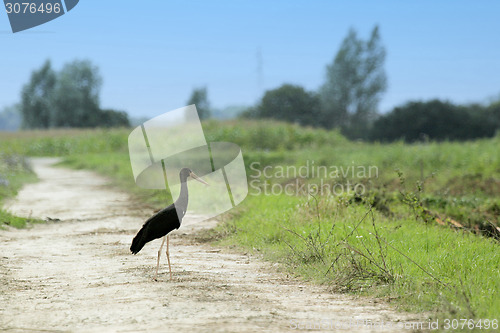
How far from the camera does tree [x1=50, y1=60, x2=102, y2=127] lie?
67312 mm

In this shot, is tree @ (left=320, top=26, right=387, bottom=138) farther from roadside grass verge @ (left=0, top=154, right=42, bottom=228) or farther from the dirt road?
the dirt road

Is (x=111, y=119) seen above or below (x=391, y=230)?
above

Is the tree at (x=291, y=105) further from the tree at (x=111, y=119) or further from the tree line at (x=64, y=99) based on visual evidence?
the tree line at (x=64, y=99)

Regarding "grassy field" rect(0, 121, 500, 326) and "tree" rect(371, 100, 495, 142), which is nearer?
"grassy field" rect(0, 121, 500, 326)

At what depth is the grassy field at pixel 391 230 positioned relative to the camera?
5867 mm

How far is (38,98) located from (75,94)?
39.2 feet

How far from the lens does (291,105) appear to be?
4903 centimetres

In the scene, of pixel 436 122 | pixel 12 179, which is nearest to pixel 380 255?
pixel 12 179

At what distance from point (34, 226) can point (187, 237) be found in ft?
11.2

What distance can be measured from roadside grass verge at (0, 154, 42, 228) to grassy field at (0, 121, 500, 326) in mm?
3113
